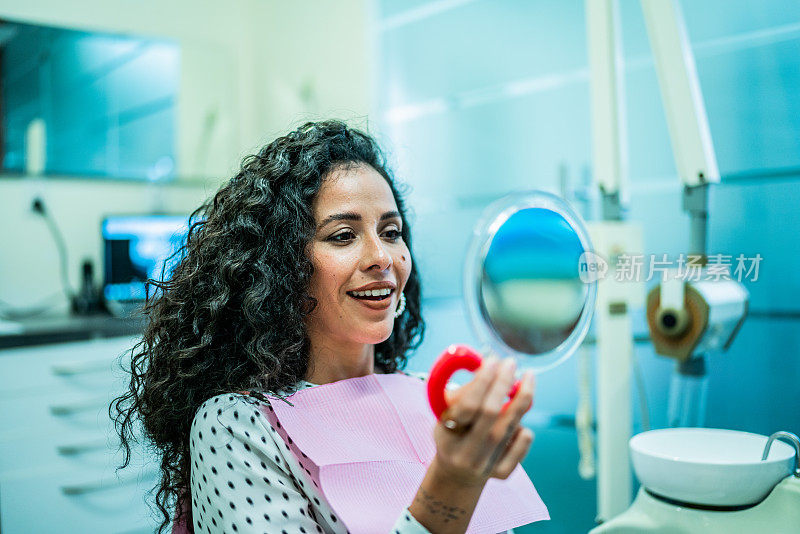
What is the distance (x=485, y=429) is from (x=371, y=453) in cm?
36

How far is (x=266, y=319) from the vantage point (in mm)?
1015

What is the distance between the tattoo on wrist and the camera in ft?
2.37

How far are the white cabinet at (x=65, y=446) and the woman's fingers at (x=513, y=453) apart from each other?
1.57 meters

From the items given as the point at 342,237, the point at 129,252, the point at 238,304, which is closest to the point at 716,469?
the point at 342,237

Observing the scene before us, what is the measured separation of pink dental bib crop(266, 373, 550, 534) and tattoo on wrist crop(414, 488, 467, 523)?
0.58ft

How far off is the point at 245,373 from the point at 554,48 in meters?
1.52

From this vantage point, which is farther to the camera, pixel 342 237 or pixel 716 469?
pixel 342 237

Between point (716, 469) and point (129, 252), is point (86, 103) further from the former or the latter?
point (716, 469)

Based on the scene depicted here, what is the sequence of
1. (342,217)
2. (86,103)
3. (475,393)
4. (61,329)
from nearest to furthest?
(475,393) < (342,217) < (61,329) < (86,103)

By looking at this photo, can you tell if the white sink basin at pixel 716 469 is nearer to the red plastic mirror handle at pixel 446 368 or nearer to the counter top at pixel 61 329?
the red plastic mirror handle at pixel 446 368

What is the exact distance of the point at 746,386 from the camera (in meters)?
1.55

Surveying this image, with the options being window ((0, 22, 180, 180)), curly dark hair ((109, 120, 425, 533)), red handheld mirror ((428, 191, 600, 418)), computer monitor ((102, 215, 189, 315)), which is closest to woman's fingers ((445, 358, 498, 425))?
red handheld mirror ((428, 191, 600, 418))

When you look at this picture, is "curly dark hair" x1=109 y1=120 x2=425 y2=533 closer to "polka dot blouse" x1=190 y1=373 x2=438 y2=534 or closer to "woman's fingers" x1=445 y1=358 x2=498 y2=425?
"polka dot blouse" x1=190 y1=373 x2=438 y2=534

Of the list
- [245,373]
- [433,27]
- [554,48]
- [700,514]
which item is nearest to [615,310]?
[700,514]
